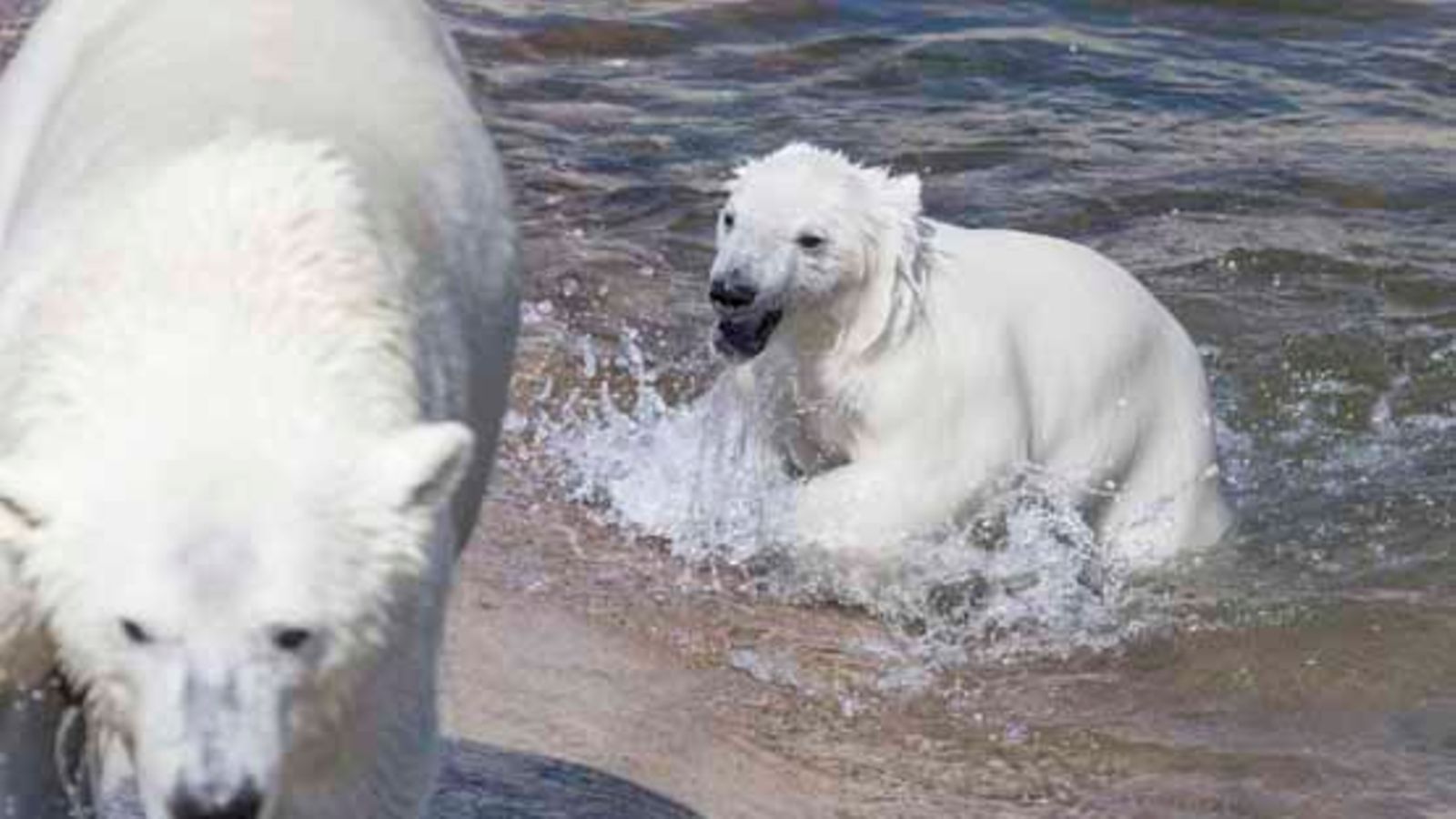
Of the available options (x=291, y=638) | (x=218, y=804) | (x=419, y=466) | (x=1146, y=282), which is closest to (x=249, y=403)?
(x=419, y=466)

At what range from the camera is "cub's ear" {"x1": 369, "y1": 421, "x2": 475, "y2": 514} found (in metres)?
3.24

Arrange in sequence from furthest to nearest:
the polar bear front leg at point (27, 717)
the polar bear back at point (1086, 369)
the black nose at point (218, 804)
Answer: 1. the polar bear back at point (1086, 369)
2. the polar bear front leg at point (27, 717)
3. the black nose at point (218, 804)

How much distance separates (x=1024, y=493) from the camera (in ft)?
23.6

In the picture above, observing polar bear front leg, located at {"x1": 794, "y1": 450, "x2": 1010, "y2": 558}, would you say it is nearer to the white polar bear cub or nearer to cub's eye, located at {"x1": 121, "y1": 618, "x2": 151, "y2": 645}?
the white polar bear cub

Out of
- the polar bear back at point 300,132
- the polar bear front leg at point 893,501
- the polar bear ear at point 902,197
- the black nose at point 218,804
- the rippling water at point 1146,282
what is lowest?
the rippling water at point 1146,282

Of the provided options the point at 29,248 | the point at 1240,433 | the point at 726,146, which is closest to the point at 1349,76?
the point at 726,146

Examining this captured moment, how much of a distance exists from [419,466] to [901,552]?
384 cm

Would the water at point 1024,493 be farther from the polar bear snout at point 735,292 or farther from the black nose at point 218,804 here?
the black nose at point 218,804

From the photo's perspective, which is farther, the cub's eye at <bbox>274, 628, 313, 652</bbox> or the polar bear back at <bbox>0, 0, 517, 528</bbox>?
the polar bear back at <bbox>0, 0, 517, 528</bbox>

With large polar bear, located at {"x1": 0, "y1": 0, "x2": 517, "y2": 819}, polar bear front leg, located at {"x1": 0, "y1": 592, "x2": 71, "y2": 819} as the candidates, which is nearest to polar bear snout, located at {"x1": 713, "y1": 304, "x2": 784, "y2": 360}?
large polar bear, located at {"x1": 0, "y1": 0, "x2": 517, "y2": 819}

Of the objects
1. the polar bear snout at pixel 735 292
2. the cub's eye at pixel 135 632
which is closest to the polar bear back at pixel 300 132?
the cub's eye at pixel 135 632

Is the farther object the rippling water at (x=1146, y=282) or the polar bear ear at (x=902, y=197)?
the polar bear ear at (x=902, y=197)

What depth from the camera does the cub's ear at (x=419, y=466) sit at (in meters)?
3.24

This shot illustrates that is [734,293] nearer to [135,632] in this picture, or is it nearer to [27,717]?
[27,717]
